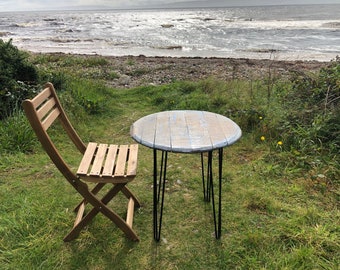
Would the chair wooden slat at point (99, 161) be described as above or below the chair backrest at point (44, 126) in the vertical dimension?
below

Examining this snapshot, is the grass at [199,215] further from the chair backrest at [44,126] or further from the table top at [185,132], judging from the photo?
the table top at [185,132]

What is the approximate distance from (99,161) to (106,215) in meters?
0.50

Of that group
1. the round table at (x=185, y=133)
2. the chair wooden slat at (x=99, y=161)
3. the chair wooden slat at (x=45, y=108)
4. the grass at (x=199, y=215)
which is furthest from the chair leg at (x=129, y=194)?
the chair wooden slat at (x=45, y=108)

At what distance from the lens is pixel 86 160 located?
2.51 m

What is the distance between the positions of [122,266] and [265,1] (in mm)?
161140

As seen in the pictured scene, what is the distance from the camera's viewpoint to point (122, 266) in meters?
2.31

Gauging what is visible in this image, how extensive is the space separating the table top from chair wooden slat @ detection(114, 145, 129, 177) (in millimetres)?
337

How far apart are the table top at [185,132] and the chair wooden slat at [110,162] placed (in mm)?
371

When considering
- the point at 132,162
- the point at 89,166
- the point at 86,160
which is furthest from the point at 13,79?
the point at 132,162

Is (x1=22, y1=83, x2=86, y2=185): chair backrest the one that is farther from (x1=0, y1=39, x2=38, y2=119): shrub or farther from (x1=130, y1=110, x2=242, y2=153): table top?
(x1=0, y1=39, x2=38, y2=119): shrub

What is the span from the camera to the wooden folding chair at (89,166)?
2.07 meters

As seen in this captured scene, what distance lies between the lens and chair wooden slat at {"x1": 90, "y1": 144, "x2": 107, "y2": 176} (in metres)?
2.27

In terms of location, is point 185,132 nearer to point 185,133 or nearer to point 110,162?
point 185,133

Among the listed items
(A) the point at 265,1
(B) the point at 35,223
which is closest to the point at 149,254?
(B) the point at 35,223
